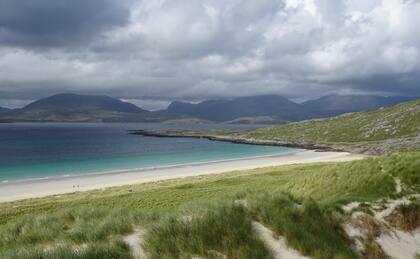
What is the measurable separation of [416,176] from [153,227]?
48.0 ft

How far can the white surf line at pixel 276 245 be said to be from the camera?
10.4 metres

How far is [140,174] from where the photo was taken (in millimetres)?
73938

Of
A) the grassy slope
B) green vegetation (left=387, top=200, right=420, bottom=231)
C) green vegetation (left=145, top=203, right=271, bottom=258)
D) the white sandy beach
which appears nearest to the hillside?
the grassy slope

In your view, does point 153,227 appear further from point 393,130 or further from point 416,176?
point 393,130

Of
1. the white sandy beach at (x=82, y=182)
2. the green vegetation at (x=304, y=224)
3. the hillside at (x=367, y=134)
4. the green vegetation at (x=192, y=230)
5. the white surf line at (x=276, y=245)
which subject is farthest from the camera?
the hillside at (x=367, y=134)

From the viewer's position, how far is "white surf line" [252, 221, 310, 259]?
34.1ft

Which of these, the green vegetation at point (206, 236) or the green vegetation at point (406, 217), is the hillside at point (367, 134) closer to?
the green vegetation at point (406, 217)

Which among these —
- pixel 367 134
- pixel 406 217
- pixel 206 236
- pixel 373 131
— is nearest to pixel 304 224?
pixel 206 236

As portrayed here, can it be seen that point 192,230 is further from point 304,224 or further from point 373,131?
point 373,131


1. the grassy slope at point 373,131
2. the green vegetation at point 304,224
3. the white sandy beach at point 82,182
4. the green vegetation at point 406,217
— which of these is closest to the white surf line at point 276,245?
the green vegetation at point 304,224

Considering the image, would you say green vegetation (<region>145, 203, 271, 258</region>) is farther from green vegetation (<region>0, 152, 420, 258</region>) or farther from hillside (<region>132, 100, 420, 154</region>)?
hillside (<region>132, 100, 420, 154</region>)

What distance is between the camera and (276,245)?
35.1 feet

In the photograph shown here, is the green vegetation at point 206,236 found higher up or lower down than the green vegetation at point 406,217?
higher up

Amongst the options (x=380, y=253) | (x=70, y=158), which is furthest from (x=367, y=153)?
(x=380, y=253)
